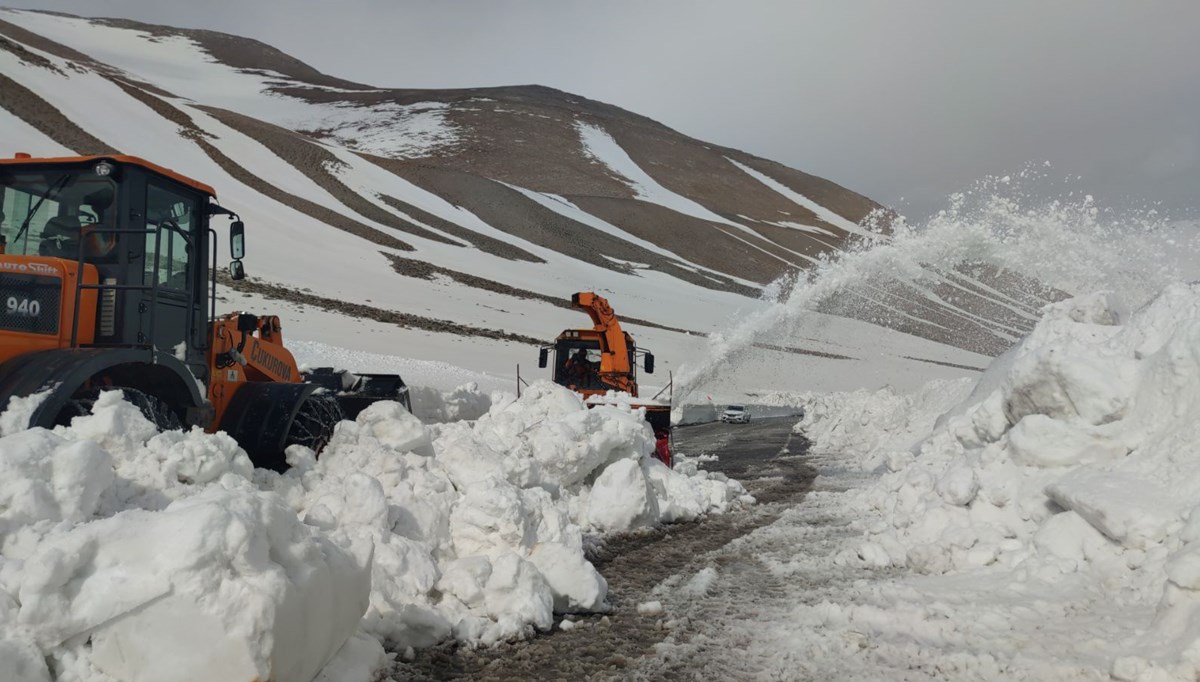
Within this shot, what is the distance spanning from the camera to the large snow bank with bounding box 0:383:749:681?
3.29 metres

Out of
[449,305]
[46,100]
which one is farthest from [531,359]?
[46,100]

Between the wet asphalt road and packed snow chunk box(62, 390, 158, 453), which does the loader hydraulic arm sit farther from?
packed snow chunk box(62, 390, 158, 453)

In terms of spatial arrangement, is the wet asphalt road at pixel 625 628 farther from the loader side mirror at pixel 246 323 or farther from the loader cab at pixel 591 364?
the loader side mirror at pixel 246 323

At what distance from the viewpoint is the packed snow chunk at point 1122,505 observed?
5258 mm

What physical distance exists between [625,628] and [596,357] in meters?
10.4

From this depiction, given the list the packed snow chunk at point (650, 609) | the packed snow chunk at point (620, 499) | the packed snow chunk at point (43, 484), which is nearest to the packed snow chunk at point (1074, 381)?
the packed snow chunk at point (620, 499)

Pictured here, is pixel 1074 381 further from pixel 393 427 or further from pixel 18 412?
pixel 18 412

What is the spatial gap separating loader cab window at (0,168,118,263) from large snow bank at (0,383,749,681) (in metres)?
1.95

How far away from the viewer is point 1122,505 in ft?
18.0

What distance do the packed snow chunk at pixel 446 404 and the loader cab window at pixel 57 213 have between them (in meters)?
8.40

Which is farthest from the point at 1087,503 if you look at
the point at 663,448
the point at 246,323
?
the point at 663,448

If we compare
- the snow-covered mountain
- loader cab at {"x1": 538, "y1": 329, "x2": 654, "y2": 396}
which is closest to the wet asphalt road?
loader cab at {"x1": 538, "y1": 329, "x2": 654, "y2": 396}

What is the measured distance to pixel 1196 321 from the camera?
6215mm

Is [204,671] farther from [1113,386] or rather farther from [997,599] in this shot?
[1113,386]
